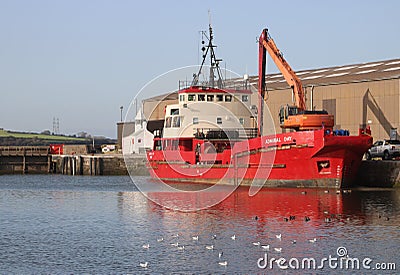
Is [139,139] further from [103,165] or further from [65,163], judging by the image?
[103,165]

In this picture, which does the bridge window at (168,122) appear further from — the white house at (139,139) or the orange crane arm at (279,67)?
the white house at (139,139)

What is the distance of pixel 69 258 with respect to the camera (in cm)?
2272

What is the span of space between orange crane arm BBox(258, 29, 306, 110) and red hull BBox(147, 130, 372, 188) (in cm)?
472

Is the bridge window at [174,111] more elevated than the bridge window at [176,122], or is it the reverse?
the bridge window at [174,111]

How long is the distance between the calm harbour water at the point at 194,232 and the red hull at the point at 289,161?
3.22ft

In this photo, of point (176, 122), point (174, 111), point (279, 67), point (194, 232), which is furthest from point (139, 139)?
point (194, 232)

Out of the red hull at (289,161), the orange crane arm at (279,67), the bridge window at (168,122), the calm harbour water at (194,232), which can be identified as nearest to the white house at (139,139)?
the bridge window at (168,122)

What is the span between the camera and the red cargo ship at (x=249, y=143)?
4038 cm

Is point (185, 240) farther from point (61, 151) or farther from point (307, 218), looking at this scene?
point (61, 151)

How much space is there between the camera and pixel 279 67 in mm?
49156

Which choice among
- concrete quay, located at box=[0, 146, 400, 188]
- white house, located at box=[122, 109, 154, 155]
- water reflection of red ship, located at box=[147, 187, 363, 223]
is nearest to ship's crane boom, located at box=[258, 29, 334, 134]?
water reflection of red ship, located at box=[147, 187, 363, 223]

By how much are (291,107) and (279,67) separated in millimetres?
6186

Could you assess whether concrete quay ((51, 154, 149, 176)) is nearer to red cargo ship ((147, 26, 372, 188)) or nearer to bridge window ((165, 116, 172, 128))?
red cargo ship ((147, 26, 372, 188))

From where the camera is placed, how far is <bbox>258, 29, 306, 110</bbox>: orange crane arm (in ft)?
154
